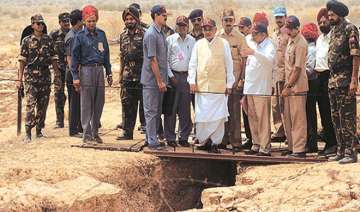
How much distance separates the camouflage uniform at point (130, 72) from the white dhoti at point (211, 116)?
1.14 metres

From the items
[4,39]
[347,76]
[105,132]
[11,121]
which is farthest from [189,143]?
[4,39]

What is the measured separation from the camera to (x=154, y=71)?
839 centimetres

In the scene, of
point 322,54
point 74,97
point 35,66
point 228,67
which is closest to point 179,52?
point 228,67

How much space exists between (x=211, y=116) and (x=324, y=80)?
1489 mm

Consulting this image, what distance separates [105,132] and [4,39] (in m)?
17.3

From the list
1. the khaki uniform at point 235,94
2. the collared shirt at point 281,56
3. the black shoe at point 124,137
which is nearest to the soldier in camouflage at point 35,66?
the black shoe at point 124,137

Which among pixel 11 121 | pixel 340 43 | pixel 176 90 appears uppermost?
pixel 340 43

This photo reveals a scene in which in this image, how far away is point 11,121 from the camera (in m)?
13.5

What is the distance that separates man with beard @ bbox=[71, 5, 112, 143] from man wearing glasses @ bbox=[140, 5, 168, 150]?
2.40 ft

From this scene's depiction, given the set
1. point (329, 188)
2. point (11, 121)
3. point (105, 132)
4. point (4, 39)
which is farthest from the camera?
point (4, 39)

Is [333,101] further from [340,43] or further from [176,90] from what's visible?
[176,90]

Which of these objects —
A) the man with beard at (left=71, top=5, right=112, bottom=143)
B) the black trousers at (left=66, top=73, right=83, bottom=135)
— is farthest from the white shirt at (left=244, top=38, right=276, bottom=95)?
the black trousers at (left=66, top=73, right=83, bottom=135)

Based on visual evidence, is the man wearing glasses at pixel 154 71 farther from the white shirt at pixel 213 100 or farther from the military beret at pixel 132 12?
the military beret at pixel 132 12

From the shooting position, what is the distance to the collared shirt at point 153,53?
27.5ft
